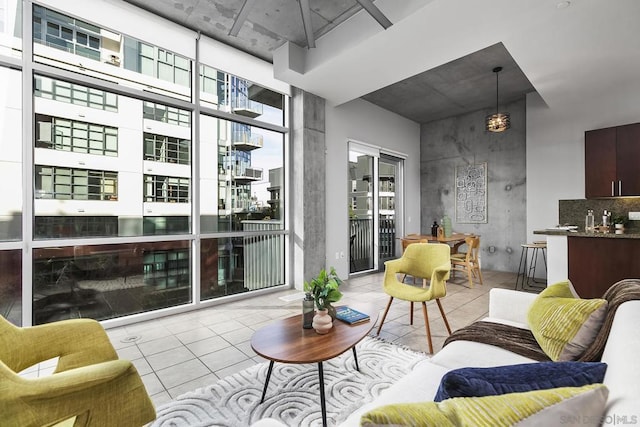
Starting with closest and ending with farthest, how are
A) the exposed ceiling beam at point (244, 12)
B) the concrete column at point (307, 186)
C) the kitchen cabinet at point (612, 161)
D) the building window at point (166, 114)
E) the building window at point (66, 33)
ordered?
1. the exposed ceiling beam at point (244, 12)
2. the building window at point (66, 33)
3. the building window at point (166, 114)
4. the kitchen cabinet at point (612, 161)
5. the concrete column at point (307, 186)

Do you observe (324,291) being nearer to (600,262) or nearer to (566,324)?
(566,324)

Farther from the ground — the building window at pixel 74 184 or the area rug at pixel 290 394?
the building window at pixel 74 184

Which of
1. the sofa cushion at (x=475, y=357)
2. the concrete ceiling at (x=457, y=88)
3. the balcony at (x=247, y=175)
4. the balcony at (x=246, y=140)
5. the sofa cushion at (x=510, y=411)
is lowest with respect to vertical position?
the sofa cushion at (x=475, y=357)

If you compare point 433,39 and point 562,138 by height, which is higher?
point 433,39

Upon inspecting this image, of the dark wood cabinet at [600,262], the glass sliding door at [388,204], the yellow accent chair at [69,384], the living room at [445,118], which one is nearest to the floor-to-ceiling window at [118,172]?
the living room at [445,118]

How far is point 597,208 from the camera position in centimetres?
489

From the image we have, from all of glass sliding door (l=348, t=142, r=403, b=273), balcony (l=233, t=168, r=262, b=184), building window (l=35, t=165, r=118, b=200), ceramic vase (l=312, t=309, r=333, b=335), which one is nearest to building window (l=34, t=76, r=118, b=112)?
building window (l=35, t=165, r=118, b=200)

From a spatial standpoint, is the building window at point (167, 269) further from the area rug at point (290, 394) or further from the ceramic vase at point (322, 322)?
the ceramic vase at point (322, 322)

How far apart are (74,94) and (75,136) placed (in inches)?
16.7

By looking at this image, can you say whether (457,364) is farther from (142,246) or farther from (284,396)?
(142,246)

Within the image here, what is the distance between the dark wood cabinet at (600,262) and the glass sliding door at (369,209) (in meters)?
3.31

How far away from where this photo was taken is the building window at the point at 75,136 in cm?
287

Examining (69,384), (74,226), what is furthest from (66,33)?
(69,384)

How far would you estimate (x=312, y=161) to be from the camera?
15.8 feet
